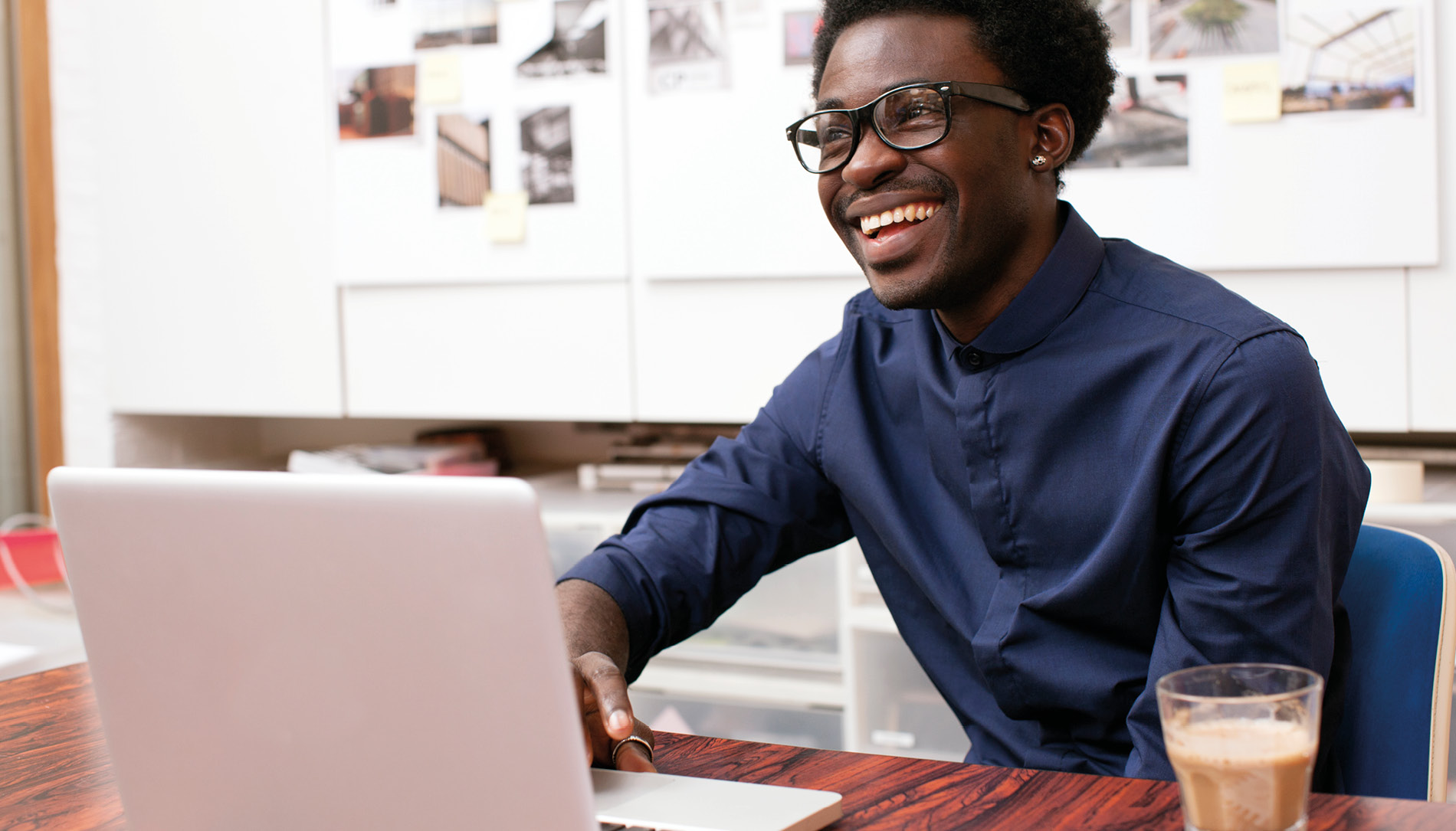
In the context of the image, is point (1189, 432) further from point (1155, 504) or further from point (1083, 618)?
point (1083, 618)

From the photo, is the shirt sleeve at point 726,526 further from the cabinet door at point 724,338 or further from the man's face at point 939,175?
the cabinet door at point 724,338

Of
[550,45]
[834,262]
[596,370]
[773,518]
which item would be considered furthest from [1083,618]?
[550,45]

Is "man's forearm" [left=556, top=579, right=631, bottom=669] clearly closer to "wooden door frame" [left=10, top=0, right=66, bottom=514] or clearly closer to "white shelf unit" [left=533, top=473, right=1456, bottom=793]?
"white shelf unit" [left=533, top=473, right=1456, bottom=793]

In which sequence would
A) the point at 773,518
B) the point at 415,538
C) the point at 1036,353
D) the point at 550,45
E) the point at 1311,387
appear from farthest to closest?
the point at 550,45 < the point at 773,518 < the point at 1036,353 < the point at 1311,387 < the point at 415,538

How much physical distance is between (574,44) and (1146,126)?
0.96m

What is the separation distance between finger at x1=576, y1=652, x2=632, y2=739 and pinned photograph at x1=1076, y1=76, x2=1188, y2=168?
1265mm

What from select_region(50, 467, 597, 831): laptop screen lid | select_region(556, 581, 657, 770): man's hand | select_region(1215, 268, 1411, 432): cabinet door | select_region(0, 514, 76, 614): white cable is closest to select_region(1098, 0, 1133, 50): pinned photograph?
select_region(1215, 268, 1411, 432): cabinet door

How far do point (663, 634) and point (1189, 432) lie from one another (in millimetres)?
499

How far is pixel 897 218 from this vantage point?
44.5 inches

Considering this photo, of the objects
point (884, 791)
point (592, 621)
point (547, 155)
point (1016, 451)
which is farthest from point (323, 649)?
point (547, 155)

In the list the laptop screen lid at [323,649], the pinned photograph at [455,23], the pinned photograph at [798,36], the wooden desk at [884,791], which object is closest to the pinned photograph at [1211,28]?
the pinned photograph at [798,36]

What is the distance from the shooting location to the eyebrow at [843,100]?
1.10 metres

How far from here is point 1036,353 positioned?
3.57 ft

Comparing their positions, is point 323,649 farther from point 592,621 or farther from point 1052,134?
point 1052,134
